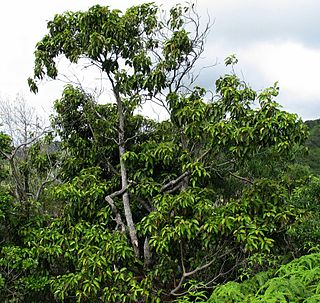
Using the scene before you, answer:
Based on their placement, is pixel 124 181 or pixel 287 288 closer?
pixel 287 288

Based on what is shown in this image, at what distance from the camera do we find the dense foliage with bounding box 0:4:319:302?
499 centimetres

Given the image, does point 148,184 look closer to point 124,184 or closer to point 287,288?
point 124,184

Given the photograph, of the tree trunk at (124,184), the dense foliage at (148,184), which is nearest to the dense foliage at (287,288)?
the dense foliage at (148,184)

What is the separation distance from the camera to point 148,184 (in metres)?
5.76

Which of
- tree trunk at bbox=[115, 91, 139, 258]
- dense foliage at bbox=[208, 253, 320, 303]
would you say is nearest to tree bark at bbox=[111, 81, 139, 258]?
tree trunk at bbox=[115, 91, 139, 258]

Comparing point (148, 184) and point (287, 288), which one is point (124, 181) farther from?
point (287, 288)

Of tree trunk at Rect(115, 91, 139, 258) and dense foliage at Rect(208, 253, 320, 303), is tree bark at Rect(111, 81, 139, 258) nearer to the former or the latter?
tree trunk at Rect(115, 91, 139, 258)

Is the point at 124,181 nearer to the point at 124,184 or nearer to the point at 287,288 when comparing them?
the point at 124,184

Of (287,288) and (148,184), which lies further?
(148,184)

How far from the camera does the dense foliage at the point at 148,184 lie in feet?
16.4

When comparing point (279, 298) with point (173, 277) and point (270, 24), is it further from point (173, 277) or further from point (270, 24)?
point (270, 24)

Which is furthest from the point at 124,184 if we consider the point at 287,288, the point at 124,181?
the point at 287,288

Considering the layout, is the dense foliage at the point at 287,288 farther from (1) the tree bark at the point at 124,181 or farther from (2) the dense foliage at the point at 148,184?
(1) the tree bark at the point at 124,181

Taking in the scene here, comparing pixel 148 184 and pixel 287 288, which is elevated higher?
pixel 148 184
